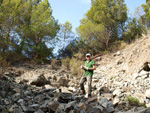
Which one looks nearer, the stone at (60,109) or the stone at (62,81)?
the stone at (60,109)

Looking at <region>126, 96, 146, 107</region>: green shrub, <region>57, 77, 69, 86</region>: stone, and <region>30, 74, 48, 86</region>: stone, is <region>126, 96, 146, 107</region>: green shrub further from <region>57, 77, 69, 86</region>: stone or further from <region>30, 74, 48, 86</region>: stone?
<region>30, 74, 48, 86</region>: stone

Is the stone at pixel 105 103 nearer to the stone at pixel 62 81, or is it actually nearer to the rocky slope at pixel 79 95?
the rocky slope at pixel 79 95

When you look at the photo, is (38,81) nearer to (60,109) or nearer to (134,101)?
(60,109)

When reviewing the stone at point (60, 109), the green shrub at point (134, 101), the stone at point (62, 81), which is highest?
the stone at point (62, 81)

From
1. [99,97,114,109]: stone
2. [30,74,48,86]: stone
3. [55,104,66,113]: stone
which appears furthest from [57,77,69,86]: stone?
[55,104,66,113]: stone

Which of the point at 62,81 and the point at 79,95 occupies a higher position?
the point at 62,81

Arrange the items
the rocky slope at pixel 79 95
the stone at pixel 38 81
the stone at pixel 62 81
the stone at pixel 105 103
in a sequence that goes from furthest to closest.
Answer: the stone at pixel 62 81 → the stone at pixel 38 81 → the stone at pixel 105 103 → the rocky slope at pixel 79 95

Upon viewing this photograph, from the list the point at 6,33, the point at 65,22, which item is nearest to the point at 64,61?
the point at 6,33

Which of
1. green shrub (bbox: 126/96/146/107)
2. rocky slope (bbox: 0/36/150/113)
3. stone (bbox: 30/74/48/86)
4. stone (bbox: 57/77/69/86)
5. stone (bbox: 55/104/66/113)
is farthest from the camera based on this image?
stone (bbox: 57/77/69/86)

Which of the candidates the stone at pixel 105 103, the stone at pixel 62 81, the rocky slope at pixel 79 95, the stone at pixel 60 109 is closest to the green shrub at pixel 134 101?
the rocky slope at pixel 79 95

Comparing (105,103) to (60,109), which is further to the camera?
(105,103)

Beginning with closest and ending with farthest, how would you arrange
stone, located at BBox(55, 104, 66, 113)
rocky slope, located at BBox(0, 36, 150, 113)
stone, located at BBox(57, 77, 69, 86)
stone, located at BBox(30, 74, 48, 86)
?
1. stone, located at BBox(55, 104, 66, 113)
2. rocky slope, located at BBox(0, 36, 150, 113)
3. stone, located at BBox(30, 74, 48, 86)
4. stone, located at BBox(57, 77, 69, 86)

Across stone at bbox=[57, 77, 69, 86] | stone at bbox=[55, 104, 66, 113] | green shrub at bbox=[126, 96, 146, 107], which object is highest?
stone at bbox=[57, 77, 69, 86]

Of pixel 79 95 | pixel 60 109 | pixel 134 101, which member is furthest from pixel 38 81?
pixel 134 101
